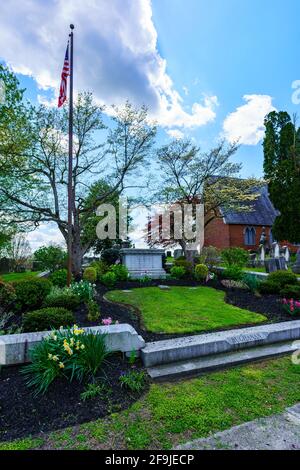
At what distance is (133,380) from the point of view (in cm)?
333

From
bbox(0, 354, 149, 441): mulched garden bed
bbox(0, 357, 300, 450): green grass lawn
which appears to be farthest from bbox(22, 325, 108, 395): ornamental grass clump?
bbox(0, 357, 300, 450): green grass lawn

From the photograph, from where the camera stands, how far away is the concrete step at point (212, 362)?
12.0ft

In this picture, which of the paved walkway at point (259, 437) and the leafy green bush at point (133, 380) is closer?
the paved walkway at point (259, 437)

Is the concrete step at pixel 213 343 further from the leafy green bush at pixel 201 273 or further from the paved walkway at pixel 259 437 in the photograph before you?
the leafy green bush at pixel 201 273

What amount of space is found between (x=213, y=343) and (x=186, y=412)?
5.14 feet

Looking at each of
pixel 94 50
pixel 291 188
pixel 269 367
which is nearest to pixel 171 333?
pixel 269 367

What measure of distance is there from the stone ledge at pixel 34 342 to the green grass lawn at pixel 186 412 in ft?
2.62

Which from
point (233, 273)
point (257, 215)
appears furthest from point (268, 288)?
point (257, 215)

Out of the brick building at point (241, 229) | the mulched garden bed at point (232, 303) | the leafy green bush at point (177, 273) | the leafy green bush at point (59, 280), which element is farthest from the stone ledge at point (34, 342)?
the brick building at point (241, 229)

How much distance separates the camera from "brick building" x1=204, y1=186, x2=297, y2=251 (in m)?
25.4

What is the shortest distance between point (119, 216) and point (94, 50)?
11796 mm

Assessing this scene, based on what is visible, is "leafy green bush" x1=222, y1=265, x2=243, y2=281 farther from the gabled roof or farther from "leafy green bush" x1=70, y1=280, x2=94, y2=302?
the gabled roof

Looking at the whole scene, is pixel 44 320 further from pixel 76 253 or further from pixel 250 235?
pixel 250 235
